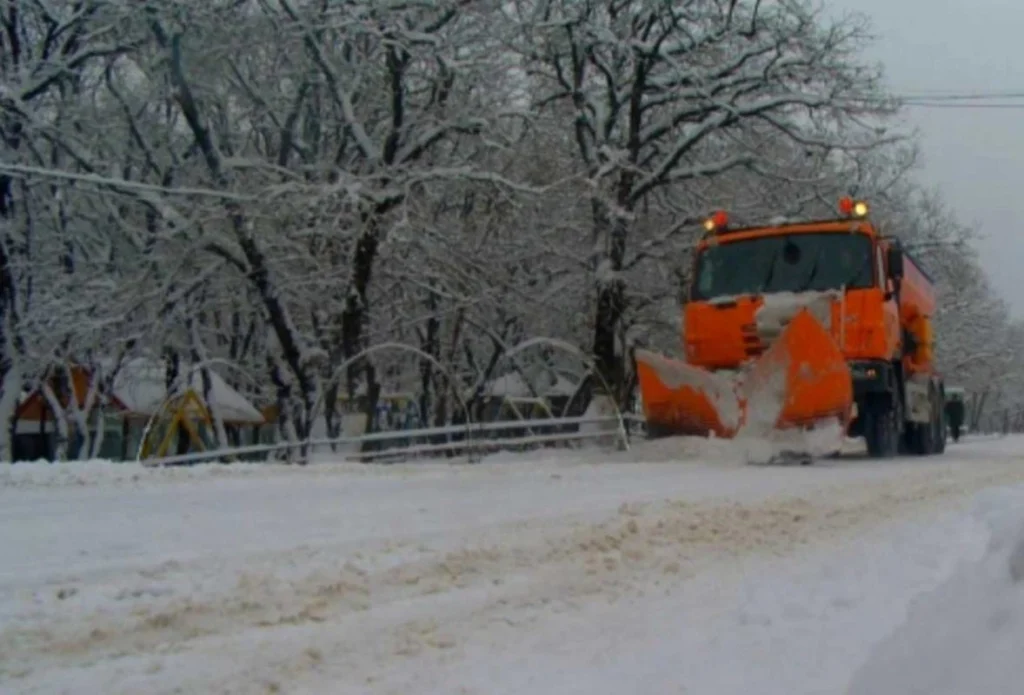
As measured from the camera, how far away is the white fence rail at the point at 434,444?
15242 mm

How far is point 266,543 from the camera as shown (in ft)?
23.6

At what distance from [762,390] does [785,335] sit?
77 cm

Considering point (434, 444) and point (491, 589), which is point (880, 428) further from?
point (491, 589)

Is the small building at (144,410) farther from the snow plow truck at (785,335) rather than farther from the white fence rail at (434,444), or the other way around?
the snow plow truck at (785,335)

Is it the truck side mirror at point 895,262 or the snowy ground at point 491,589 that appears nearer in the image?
the snowy ground at point 491,589

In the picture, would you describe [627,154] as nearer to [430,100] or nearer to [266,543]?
[430,100]

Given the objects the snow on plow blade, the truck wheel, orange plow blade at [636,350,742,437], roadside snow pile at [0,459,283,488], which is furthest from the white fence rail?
the truck wheel

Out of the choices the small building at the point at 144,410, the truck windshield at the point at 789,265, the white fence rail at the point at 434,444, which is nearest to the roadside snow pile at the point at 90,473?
the white fence rail at the point at 434,444

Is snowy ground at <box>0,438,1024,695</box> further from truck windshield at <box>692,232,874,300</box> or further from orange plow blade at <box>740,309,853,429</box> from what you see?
truck windshield at <box>692,232,874,300</box>

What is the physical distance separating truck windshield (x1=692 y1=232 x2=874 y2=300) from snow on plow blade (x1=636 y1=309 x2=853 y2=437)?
1.22m

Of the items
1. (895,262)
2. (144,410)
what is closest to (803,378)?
(895,262)

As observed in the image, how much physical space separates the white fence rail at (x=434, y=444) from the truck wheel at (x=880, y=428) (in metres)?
3.37

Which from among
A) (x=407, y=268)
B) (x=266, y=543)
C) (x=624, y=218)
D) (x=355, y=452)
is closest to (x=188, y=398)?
(x=355, y=452)

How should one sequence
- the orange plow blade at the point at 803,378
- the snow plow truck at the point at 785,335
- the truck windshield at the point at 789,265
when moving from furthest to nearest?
the truck windshield at the point at 789,265 < the snow plow truck at the point at 785,335 < the orange plow blade at the point at 803,378
